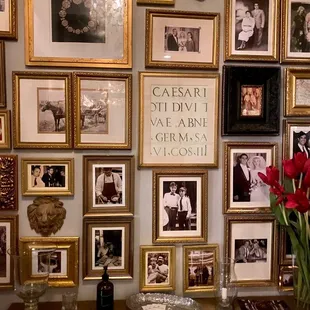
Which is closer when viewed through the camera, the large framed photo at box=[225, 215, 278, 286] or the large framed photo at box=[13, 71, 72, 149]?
the large framed photo at box=[13, 71, 72, 149]

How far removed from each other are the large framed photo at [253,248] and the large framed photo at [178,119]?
0.29m

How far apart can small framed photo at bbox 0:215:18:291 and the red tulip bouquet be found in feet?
3.19

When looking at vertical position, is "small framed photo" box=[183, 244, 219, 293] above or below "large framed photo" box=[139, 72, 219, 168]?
below

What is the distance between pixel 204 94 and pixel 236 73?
0.15 m

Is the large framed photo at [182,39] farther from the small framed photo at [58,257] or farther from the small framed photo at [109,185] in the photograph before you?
the small framed photo at [58,257]

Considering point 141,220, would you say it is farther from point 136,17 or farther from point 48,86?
point 136,17

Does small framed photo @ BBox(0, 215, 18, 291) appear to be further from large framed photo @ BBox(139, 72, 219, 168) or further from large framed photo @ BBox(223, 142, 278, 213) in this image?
large framed photo @ BBox(223, 142, 278, 213)

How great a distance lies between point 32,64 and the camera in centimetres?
148

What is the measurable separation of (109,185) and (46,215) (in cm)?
27

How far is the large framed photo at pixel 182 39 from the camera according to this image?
1.52 meters

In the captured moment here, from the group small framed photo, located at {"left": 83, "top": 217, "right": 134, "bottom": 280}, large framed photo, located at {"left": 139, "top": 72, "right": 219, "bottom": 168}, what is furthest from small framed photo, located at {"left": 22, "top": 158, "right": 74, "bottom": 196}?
large framed photo, located at {"left": 139, "top": 72, "right": 219, "bottom": 168}

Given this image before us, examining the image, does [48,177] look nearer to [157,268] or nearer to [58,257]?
[58,257]

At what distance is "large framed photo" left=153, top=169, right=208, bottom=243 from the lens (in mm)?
1564

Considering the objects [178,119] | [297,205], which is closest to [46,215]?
[178,119]
